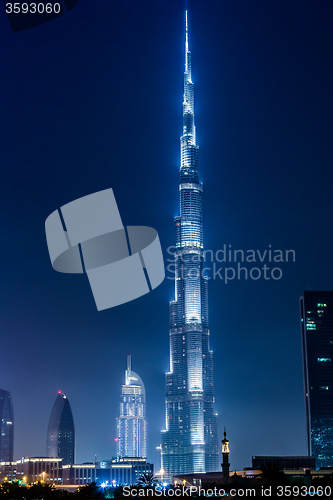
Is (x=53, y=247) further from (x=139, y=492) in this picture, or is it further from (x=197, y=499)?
(x=197, y=499)

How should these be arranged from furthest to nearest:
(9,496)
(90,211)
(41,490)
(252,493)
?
(90,211), (41,490), (9,496), (252,493)

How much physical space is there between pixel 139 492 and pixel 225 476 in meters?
17.0

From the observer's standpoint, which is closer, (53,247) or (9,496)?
(9,496)

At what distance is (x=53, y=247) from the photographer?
16450 centimetres

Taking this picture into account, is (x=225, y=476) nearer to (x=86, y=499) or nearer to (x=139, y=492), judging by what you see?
(x=139, y=492)

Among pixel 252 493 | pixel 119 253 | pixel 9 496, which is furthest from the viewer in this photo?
pixel 119 253

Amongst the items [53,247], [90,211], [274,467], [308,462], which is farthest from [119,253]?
[274,467]

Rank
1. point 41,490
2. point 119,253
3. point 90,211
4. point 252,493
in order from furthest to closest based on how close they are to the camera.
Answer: point 119,253 < point 90,211 < point 41,490 < point 252,493

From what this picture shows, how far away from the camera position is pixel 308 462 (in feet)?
636

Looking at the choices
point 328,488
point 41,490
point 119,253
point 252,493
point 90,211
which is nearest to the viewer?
point 252,493

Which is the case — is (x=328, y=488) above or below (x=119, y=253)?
below

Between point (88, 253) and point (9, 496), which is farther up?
point (88, 253)

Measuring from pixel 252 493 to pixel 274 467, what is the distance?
1181 centimetres

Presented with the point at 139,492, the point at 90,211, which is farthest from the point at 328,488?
the point at 90,211
